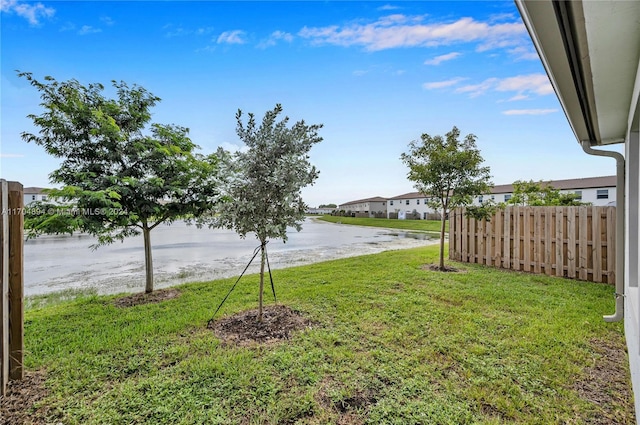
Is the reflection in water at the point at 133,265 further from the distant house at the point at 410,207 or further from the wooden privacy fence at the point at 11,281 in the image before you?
the distant house at the point at 410,207

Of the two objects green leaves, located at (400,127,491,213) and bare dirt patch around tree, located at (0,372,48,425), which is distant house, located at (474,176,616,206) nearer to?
green leaves, located at (400,127,491,213)

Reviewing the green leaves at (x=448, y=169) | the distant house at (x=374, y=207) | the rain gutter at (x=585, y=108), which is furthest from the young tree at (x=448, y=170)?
the distant house at (x=374, y=207)

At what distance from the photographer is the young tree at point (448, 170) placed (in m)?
7.00

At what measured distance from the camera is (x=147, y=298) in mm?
5066

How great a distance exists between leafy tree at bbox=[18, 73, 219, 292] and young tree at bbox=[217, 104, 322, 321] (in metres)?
0.44

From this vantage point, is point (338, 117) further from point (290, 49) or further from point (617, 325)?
point (617, 325)

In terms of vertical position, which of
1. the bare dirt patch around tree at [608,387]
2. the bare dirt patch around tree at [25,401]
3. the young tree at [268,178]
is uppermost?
the young tree at [268,178]

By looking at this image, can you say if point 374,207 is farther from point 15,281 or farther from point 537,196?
point 15,281

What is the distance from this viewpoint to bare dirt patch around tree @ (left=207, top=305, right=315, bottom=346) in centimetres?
348

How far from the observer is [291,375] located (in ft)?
8.73

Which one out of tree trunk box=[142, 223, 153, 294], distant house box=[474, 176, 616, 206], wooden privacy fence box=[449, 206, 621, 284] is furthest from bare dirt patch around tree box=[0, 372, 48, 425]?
distant house box=[474, 176, 616, 206]

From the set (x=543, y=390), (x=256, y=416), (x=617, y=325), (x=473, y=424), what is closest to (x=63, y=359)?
(x=256, y=416)

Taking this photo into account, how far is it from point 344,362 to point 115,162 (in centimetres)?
480

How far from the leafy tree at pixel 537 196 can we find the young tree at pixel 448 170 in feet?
19.4
